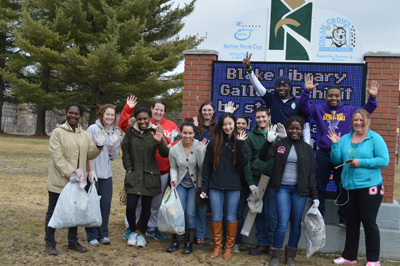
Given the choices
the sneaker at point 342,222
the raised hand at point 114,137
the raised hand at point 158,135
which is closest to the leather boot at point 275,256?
the sneaker at point 342,222

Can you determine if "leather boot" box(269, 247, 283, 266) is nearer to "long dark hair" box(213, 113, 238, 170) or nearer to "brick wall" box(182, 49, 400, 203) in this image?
"long dark hair" box(213, 113, 238, 170)

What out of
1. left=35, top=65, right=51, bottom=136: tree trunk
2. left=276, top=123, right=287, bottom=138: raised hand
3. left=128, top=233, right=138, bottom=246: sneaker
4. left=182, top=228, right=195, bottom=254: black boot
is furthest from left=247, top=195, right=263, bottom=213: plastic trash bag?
left=35, top=65, right=51, bottom=136: tree trunk

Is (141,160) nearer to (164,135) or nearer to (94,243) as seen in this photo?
(164,135)

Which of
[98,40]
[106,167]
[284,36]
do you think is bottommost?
[106,167]

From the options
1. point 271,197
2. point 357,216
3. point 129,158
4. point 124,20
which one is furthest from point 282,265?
point 124,20

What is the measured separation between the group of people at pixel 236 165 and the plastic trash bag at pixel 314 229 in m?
0.10

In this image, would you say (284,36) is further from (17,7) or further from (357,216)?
(17,7)

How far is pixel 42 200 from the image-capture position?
7.11 m

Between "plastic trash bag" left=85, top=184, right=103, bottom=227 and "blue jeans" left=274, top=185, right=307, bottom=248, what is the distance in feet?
7.00

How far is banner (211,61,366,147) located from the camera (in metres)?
5.20

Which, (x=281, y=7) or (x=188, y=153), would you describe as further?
(x=281, y=7)

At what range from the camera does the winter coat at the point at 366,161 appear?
395 cm

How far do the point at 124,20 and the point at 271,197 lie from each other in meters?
19.6

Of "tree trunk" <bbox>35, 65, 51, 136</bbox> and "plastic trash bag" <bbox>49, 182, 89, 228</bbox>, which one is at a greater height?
"tree trunk" <bbox>35, 65, 51, 136</bbox>
